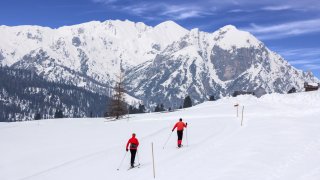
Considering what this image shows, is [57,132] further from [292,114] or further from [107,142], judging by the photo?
[292,114]

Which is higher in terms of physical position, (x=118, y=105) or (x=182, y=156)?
(x=118, y=105)

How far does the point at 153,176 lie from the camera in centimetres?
2506

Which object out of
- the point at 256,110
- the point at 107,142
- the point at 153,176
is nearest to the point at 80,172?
the point at 153,176

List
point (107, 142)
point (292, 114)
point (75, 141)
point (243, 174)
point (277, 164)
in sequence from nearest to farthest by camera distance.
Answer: point (243, 174)
point (277, 164)
point (107, 142)
point (75, 141)
point (292, 114)

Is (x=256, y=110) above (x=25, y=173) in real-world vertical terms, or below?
above

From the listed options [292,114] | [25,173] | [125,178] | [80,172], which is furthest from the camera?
[292,114]

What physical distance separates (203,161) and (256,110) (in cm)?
4112

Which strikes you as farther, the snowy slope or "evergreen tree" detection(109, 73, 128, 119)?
"evergreen tree" detection(109, 73, 128, 119)

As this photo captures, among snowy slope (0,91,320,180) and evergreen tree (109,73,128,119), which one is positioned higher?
evergreen tree (109,73,128,119)

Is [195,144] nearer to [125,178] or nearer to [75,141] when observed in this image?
[125,178]

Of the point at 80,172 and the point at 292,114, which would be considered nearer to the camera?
the point at 80,172

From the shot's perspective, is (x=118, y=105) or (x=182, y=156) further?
(x=118, y=105)

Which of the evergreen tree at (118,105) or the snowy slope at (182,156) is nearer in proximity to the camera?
the snowy slope at (182,156)

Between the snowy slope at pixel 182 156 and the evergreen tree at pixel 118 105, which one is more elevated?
the evergreen tree at pixel 118 105
